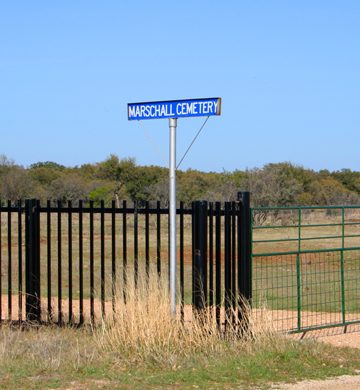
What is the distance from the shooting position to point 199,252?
1058 centimetres

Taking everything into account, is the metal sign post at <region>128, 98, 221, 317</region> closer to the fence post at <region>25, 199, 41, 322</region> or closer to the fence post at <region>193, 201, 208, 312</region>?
the fence post at <region>193, 201, 208, 312</region>

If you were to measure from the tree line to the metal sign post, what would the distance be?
112ft

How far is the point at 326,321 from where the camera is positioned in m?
14.2

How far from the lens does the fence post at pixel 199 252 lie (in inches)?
414

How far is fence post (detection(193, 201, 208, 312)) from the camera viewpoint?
10523 millimetres

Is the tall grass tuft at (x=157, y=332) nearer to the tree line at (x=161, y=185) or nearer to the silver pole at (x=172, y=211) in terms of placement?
the silver pole at (x=172, y=211)

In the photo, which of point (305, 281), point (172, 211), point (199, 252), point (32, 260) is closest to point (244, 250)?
point (199, 252)

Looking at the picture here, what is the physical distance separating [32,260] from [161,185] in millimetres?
44576

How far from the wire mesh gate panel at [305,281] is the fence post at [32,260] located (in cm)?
313

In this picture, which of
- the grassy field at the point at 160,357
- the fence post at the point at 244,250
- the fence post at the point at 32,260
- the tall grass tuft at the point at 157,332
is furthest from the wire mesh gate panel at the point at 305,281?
the fence post at the point at 32,260

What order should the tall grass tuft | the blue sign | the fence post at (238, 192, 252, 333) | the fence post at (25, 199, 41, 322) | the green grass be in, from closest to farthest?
the green grass, the tall grass tuft, the blue sign, the fence post at (238, 192, 252, 333), the fence post at (25, 199, 41, 322)

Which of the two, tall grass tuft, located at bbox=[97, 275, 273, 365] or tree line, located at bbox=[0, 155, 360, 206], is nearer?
tall grass tuft, located at bbox=[97, 275, 273, 365]

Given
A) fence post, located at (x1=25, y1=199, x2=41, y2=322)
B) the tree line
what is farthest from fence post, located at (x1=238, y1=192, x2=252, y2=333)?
the tree line

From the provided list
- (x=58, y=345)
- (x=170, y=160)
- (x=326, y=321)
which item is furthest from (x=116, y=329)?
(x=326, y=321)
